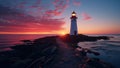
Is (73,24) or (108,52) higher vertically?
(73,24)

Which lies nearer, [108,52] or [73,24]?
[108,52]

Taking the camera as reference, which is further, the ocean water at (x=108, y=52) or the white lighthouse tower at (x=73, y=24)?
the white lighthouse tower at (x=73, y=24)

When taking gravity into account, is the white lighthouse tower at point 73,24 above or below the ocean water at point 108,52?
above

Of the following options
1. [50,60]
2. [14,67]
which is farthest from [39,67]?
[14,67]

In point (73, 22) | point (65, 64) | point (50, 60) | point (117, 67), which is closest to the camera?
point (65, 64)

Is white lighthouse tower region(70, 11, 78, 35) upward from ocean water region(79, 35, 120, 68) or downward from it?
upward

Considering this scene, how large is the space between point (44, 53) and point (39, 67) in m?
4.69

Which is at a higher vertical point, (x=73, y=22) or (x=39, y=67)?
(x=73, y=22)

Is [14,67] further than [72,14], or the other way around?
[72,14]

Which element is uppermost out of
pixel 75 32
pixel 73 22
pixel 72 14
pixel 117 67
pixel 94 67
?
pixel 72 14

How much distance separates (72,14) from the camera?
31234 millimetres

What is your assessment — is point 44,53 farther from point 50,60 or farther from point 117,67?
point 117,67

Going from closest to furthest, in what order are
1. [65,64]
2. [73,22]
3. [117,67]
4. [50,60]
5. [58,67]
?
[58,67] → [65,64] → [50,60] → [117,67] → [73,22]

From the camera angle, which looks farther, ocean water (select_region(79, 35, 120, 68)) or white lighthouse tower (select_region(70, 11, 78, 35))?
white lighthouse tower (select_region(70, 11, 78, 35))
